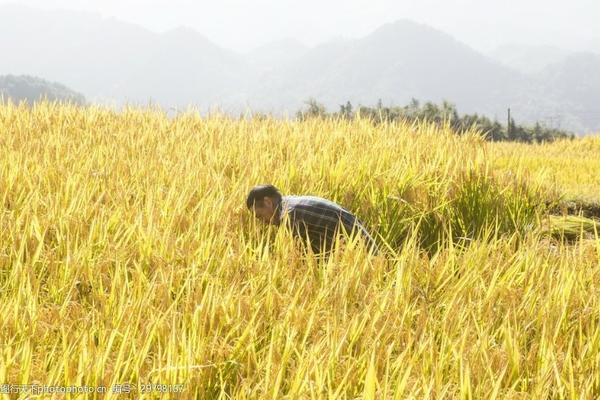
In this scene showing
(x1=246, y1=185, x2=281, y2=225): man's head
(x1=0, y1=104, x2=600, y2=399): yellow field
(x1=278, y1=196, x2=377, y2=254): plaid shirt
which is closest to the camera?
(x1=0, y1=104, x2=600, y2=399): yellow field

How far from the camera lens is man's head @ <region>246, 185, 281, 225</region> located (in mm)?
4379

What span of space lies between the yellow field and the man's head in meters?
0.10

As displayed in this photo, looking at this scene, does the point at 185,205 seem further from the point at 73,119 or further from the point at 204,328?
the point at 73,119

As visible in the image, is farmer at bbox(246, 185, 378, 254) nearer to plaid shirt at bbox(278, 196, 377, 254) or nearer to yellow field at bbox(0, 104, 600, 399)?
plaid shirt at bbox(278, 196, 377, 254)

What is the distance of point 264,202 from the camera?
4.41m

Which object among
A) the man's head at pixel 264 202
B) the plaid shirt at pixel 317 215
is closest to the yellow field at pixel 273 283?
the man's head at pixel 264 202

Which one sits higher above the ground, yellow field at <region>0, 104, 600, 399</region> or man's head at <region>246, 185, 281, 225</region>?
man's head at <region>246, 185, 281, 225</region>

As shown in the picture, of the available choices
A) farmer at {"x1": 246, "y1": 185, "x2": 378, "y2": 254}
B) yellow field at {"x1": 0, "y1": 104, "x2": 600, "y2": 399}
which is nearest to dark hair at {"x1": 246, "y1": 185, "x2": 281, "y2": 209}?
farmer at {"x1": 246, "y1": 185, "x2": 378, "y2": 254}

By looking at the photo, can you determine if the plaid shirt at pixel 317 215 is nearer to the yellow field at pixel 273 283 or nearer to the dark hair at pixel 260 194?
the dark hair at pixel 260 194

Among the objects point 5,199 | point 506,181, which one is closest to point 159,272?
point 5,199

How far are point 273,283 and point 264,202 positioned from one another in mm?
1383

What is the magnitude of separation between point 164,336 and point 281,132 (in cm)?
566

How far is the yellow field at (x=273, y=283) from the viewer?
2.27 metres

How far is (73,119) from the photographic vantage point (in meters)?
8.62
